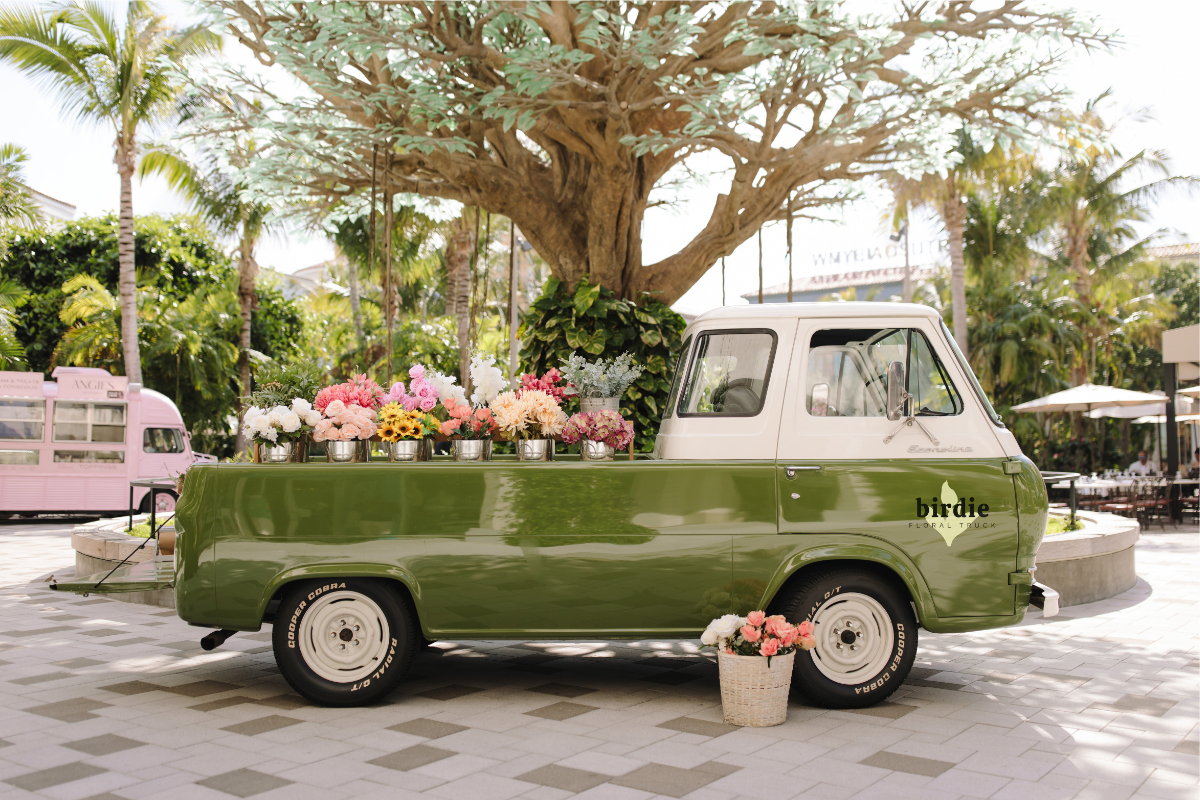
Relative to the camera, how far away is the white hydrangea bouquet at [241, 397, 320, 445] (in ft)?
19.4

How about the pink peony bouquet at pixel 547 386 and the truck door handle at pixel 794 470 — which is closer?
the truck door handle at pixel 794 470

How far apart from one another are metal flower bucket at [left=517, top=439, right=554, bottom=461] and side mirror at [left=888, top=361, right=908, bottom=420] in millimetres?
2166

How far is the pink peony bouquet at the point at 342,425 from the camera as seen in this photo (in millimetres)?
6074

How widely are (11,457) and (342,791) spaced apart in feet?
59.2

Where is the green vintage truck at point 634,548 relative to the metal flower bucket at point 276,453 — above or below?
below

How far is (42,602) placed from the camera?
10.1 metres

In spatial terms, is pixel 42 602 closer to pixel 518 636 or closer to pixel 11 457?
pixel 518 636

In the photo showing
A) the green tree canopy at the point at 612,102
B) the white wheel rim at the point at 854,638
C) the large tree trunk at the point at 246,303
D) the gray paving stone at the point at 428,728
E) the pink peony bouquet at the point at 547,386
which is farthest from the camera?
the large tree trunk at the point at 246,303

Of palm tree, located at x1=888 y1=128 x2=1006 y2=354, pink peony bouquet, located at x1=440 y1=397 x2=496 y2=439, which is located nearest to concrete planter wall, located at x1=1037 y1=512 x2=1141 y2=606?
pink peony bouquet, located at x1=440 y1=397 x2=496 y2=439

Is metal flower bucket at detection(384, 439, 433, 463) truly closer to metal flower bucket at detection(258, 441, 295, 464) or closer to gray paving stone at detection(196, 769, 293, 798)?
metal flower bucket at detection(258, 441, 295, 464)

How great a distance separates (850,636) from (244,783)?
3.55 metres

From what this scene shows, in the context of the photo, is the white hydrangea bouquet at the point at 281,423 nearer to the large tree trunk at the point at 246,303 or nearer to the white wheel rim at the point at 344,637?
the white wheel rim at the point at 344,637

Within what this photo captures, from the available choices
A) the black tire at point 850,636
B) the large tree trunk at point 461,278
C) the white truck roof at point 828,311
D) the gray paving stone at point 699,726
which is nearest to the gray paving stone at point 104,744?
the gray paving stone at point 699,726

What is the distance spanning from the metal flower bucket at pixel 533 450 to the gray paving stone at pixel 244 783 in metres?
2.38
